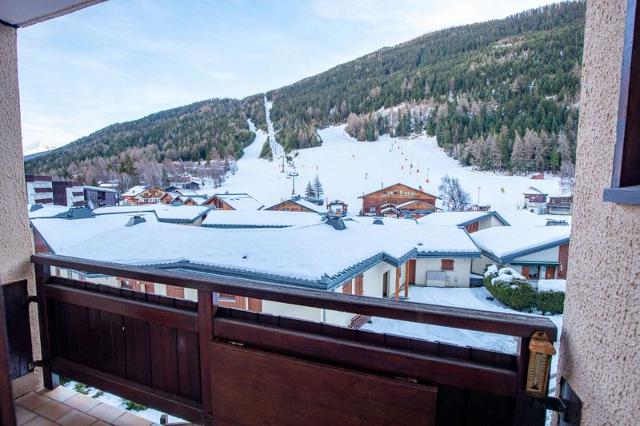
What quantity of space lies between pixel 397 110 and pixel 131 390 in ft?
159

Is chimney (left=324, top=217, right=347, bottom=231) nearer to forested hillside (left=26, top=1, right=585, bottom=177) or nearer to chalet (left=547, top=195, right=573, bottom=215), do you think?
forested hillside (left=26, top=1, right=585, bottom=177)

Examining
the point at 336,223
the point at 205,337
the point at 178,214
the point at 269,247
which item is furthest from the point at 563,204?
the point at 178,214

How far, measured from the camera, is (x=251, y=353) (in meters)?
1.21

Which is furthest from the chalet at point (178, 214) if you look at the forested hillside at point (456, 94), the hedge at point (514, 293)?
the hedge at point (514, 293)

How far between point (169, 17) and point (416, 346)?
13.5 feet

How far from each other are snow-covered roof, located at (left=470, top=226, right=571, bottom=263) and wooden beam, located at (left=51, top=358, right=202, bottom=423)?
4965mm

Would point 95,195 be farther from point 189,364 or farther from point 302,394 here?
point 302,394

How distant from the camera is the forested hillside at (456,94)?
5.88 m

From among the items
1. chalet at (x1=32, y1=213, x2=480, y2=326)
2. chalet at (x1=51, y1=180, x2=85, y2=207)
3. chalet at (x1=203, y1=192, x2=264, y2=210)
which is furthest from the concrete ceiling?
chalet at (x1=203, y1=192, x2=264, y2=210)

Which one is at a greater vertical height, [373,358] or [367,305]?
[367,305]

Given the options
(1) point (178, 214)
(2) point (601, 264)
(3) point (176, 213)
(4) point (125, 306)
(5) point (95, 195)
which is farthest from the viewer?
(3) point (176, 213)

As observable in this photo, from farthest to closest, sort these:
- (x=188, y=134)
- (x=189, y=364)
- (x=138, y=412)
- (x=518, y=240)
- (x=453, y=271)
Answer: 1. (x=188, y=134)
2. (x=518, y=240)
3. (x=453, y=271)
4. (x=138, y=412)
5. (x=189, y=364)

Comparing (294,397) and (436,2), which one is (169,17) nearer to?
(436,2)

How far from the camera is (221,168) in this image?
35.6 meters
